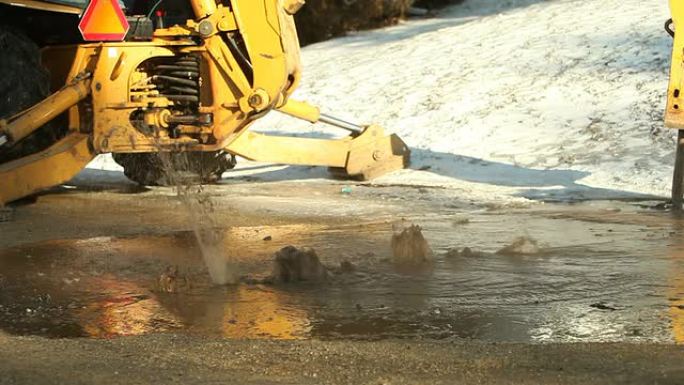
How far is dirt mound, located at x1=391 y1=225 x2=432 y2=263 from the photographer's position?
824 centimetres

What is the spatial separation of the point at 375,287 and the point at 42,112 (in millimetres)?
4077

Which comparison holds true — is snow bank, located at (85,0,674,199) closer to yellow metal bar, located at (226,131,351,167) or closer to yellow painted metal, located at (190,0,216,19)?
yellow metal bar, located at (226,131,351,167)

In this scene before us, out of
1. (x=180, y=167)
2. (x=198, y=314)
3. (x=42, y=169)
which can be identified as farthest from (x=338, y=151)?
(x=198, y=314)

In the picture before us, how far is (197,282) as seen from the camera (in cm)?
753

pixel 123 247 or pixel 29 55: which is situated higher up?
pixel 29 55

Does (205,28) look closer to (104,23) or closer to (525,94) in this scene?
(104,23)

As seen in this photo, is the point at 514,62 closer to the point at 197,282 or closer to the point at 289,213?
the point at 289,213

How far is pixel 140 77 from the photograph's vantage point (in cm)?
1084

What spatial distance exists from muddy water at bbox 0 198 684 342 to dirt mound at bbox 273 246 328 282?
0.35ft

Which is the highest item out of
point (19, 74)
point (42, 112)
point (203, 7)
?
point (203, 7)

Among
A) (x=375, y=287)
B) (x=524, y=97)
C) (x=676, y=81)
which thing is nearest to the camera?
(x=375, y=287)

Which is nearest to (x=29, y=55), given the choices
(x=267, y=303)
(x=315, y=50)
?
(x=267, y=303)

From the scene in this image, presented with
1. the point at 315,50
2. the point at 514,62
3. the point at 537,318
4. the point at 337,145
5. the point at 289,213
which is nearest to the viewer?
the point at 537,318

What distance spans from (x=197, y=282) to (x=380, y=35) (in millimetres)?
14003
